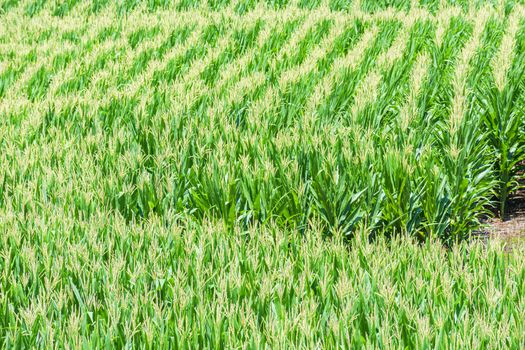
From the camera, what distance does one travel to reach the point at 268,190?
3.78 meters

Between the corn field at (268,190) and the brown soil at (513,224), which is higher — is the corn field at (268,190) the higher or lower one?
the higher one

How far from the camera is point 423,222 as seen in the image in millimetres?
3848

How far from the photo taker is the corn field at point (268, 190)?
232 cm

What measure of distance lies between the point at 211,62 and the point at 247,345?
5217mm

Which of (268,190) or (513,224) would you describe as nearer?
(268,190)

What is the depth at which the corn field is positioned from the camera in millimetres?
2320

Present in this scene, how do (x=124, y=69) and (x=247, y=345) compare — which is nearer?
(x=247, y=345)

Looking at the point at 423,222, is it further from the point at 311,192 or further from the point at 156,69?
the point at 156,69

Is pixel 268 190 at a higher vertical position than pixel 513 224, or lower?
higher

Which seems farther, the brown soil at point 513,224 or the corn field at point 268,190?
the brown soil at point 513,224

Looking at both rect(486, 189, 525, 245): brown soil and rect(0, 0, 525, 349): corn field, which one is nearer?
rect(0, 0, 525, 349): corn field

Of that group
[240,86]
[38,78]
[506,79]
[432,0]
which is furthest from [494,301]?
[432,0]

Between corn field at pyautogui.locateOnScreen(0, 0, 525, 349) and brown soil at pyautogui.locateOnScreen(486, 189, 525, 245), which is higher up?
corn field at pyautogui.locateOnScreen(0, 0, 525, 349)

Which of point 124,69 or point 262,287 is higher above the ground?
point 262,287
